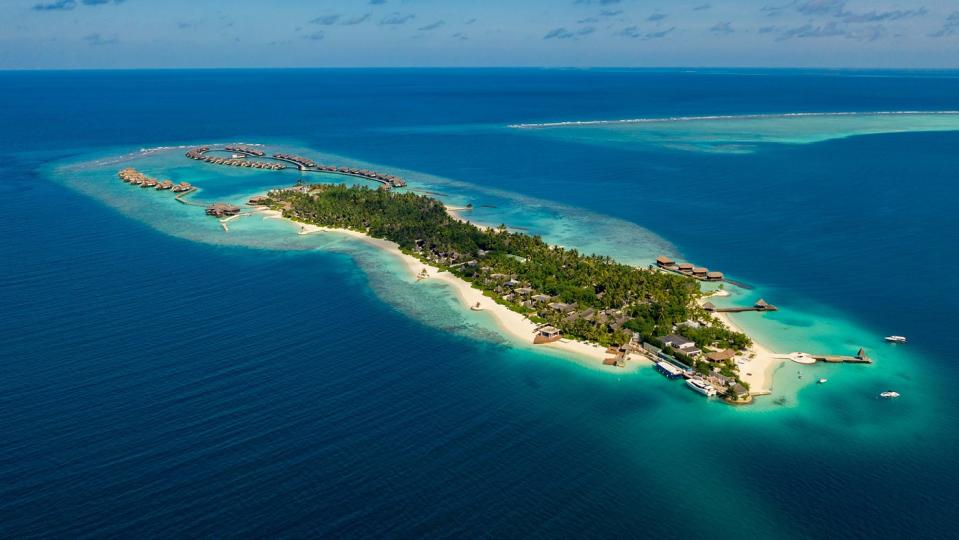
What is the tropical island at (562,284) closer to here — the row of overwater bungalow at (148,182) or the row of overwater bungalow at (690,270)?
the row of overwater bungalow at (690,270)

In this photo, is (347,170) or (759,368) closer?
(759,368)

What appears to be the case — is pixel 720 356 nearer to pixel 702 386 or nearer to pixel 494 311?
pixel 702 386

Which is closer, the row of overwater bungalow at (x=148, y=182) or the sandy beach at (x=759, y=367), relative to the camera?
the sandy beach at (x=759, y=367)

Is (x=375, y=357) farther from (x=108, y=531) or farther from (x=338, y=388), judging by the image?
(x=108, y=531)

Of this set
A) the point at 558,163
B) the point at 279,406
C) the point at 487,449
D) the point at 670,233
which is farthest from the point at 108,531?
the point at 558,163

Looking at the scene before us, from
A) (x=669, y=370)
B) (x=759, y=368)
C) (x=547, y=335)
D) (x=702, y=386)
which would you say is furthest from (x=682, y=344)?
(x=547, y=335)

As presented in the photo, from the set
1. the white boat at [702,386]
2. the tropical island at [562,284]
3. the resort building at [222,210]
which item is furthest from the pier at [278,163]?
the white boat at [702,386]

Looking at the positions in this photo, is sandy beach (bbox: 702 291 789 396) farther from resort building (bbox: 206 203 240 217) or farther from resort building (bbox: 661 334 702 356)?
resort building (bbox: 206 203 240 217)

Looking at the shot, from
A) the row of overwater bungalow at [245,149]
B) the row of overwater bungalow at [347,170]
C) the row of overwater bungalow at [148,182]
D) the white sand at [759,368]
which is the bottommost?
the row of overwater bungalow at [148,182]
